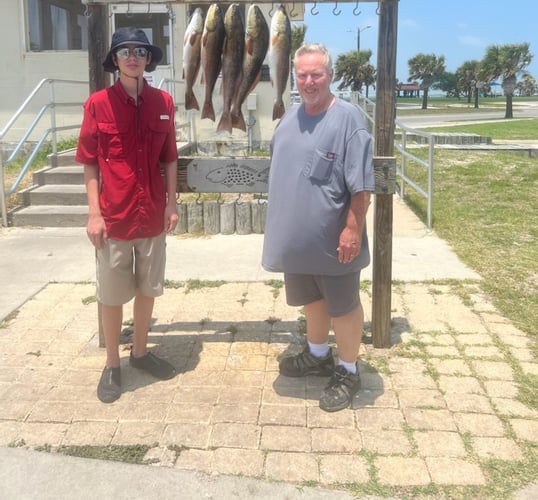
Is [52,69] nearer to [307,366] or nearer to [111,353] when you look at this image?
[111,353]

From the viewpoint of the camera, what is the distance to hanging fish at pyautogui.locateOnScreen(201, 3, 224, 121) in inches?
134

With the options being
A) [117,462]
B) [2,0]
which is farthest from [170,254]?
[2,0]

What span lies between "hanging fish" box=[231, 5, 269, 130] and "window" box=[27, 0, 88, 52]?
890cm

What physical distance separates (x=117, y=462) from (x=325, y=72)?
200cm

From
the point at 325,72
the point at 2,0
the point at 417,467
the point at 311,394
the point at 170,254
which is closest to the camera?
the point at 417,467

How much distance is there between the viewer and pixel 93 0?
12.1ft

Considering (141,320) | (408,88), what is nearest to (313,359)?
(141,320)

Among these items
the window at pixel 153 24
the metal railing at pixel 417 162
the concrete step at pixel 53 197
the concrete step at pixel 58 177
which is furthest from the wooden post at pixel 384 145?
the window at pixel 153 24

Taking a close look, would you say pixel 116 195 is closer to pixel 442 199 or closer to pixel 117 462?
pixel 117 462

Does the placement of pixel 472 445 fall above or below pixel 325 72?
below

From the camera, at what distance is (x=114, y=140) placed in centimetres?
321

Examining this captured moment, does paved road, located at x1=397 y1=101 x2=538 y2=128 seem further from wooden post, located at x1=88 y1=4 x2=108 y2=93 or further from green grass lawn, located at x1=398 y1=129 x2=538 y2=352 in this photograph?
wooden post, located at x1=88 y1=4 x2=108 y2=93

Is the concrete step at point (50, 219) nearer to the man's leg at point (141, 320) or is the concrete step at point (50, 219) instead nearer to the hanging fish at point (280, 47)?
the man's leg at point (141, 320)

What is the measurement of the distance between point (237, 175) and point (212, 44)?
2.68ft
